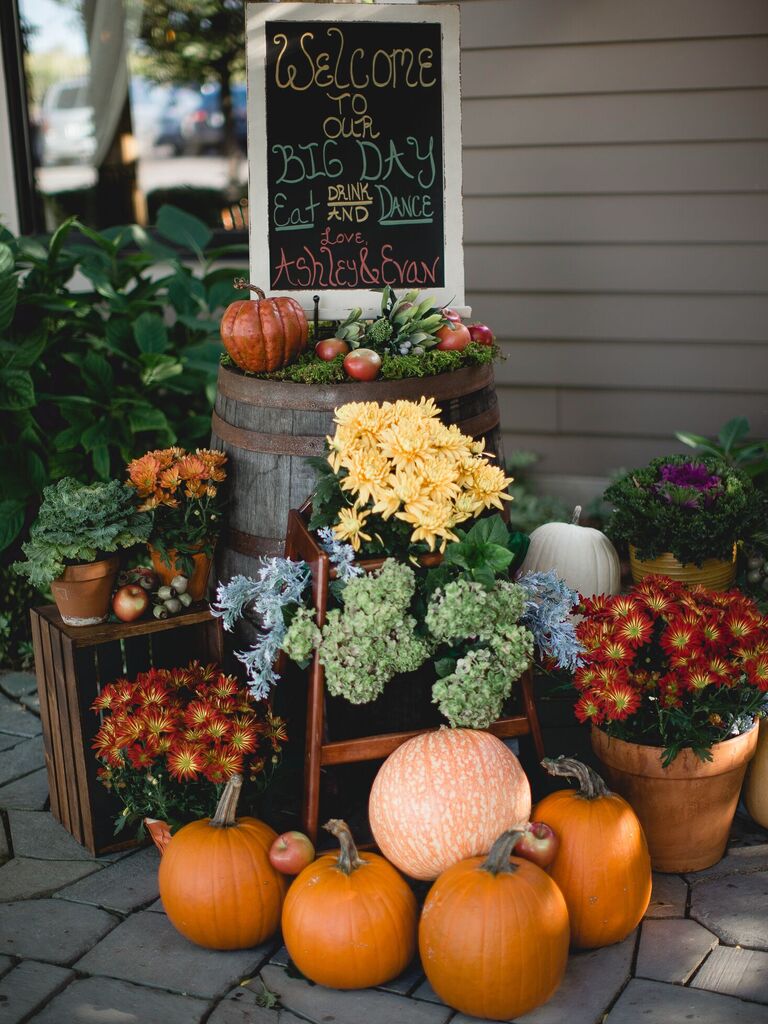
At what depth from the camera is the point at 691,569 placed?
343 centimetres

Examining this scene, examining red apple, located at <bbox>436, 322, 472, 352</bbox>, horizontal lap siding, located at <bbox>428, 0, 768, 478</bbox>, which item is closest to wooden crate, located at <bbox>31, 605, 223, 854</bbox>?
red apple, located at <bbox>436, 322, 472, 352</bbox>

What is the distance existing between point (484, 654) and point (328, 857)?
1.79ft

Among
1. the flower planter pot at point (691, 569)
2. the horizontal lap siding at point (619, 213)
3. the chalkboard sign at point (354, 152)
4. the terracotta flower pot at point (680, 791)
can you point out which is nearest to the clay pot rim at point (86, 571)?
the chalkboard sign at point (354, 152)

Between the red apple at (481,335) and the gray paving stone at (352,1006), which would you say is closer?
the gray paving stone at (352,1006)

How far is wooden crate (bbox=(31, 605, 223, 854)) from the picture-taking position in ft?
8.57

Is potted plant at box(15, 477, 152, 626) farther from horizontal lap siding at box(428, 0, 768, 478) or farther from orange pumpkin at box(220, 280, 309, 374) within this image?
horizontal lap siding at box(428, 0, 768, 478)

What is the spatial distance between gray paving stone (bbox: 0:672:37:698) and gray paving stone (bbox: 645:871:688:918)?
2198 mm

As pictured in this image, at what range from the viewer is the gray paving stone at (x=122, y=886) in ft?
8.14

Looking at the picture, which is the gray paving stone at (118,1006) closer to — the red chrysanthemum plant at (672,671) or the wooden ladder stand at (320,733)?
the wooden ladder stand at (320,733)

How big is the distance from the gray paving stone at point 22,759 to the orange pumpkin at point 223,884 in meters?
1.01

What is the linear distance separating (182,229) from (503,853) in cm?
321

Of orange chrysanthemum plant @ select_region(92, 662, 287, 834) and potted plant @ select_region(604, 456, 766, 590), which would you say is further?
potted plant @ select_region(604, 456, 766, 590)

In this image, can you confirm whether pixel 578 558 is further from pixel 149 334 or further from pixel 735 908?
pixel 149 334

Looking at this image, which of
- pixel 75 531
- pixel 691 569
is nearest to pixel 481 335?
pixel 691 569
